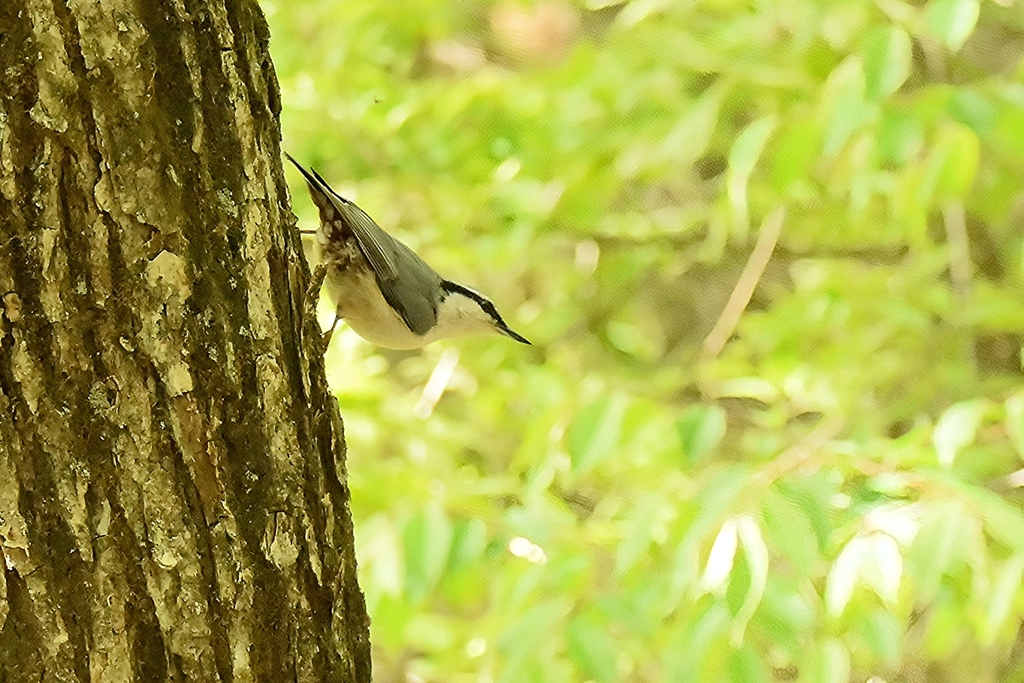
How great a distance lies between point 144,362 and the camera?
63 centimetres

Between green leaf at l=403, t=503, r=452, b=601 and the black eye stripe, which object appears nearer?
green leaf at l=403, t=503, r=452, b=601

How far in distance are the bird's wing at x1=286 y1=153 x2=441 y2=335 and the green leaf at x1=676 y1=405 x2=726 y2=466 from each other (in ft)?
1.08

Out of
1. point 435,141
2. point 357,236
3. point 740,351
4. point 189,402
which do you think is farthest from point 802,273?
point 189,402

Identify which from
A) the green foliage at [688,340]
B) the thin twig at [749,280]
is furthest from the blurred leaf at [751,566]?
the thin twig at [749,280]

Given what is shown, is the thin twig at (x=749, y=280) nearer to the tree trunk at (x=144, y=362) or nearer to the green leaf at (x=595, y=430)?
the green leaf at (x=595, y=430)

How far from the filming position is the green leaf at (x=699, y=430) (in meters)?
1.17

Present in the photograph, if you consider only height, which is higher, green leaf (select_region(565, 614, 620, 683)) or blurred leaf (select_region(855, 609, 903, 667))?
green leaf (select_region(565, 614, 620, 683))

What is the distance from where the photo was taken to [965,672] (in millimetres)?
1608

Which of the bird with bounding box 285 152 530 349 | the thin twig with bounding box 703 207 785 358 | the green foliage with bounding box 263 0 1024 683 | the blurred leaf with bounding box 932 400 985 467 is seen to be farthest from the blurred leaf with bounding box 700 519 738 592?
the thin twig with bounding box 703 207 785 358

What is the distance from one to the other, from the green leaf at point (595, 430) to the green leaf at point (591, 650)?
18 centimetres

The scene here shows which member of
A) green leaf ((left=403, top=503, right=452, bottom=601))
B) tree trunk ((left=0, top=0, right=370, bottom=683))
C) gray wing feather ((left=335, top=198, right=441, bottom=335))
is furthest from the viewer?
green leaf ((left=403, top=503, right=452, bottom=601))

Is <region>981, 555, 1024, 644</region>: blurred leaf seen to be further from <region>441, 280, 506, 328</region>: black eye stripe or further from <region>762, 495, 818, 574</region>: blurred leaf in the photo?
<region>441, 280, 506, 328</region>: black eye stripe

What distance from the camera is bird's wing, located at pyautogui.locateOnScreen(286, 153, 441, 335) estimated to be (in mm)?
1089

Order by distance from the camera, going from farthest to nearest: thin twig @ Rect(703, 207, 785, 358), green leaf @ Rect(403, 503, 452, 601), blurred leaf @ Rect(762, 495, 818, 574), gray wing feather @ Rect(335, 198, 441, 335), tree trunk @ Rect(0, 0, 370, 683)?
1. thin twig @ Rect(703, 207, 785, 358)
2. green leaf @ Rect(403, 503, 452, 601)
3. gray wing feather @ Rect(335, 198, 441, 335)
4. blurred leaf @ Rect(762, 495, 818, 574)
5. tree trunk @ Rect(0, 0, 370, 683)
